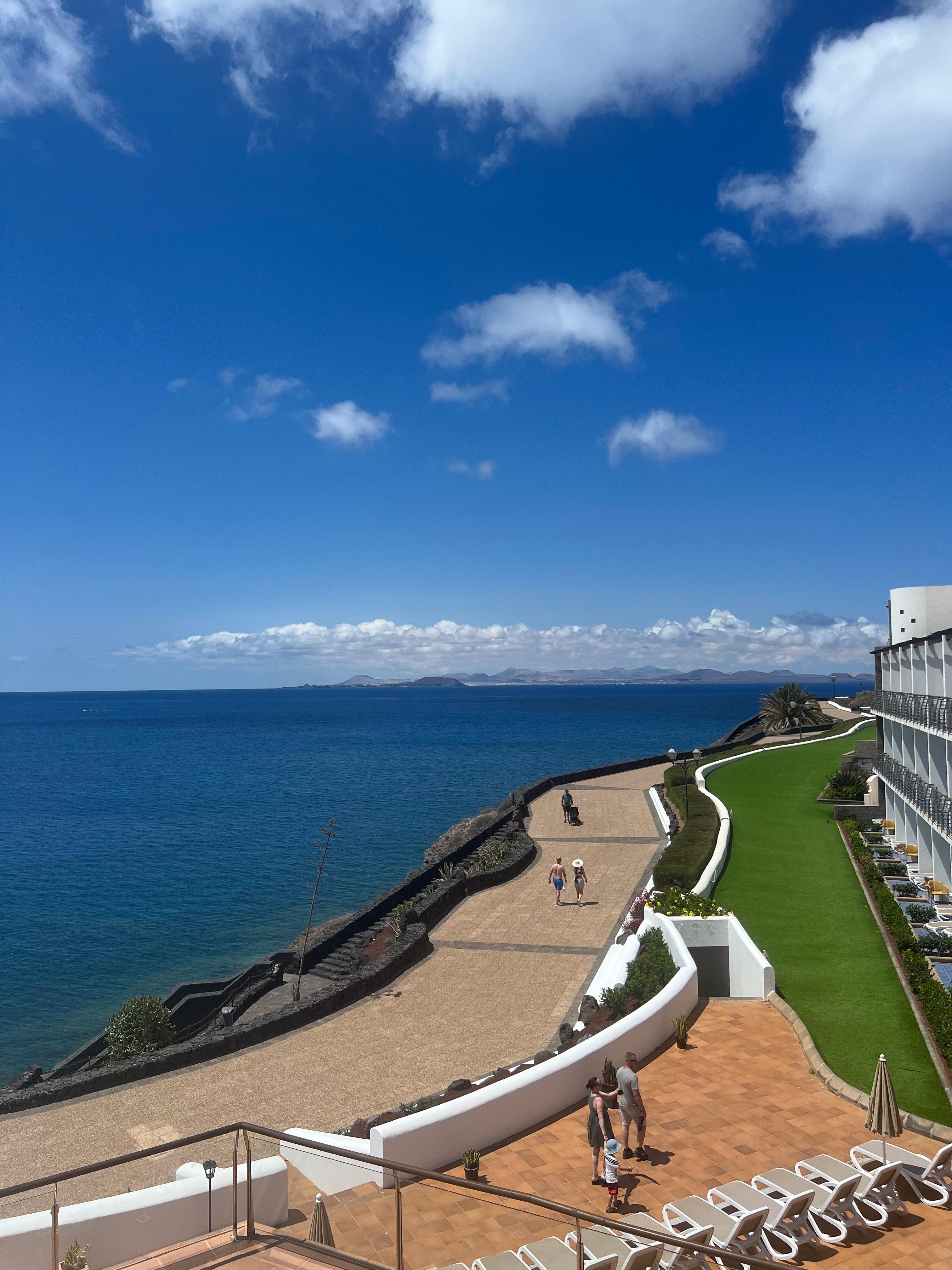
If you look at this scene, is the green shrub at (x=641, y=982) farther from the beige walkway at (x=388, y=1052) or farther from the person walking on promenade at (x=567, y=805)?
the person walking on promenade at (x=567, y=805)

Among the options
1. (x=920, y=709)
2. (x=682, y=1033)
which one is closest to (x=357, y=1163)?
(x=682, y=1033)

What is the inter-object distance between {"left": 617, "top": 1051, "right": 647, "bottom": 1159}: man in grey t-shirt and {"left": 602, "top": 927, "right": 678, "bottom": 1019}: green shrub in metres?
4.61

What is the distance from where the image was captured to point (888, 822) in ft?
100

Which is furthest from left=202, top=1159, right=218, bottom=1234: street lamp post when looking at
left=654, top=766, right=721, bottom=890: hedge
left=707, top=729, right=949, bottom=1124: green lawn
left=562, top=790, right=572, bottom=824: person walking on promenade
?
left=562, top=790, right=572, bottom=824: person walking on promenade

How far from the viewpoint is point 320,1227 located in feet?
24.7

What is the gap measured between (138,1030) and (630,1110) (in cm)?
1509

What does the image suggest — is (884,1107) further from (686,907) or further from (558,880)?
(558,880)

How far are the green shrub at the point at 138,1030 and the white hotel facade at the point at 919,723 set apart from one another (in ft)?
67.6

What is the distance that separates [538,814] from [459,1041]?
2052cm

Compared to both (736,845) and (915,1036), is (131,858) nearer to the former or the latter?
(736,845)

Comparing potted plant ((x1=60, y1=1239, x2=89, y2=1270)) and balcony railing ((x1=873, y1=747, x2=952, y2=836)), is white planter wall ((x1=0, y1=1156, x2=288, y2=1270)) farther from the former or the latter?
balcony railing ((x1=873, y1=747, x2=952, y2=836))

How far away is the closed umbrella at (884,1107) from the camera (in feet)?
34.5

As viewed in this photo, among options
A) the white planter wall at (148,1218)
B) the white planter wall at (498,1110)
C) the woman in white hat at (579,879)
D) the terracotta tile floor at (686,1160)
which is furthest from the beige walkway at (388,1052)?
the white planter wall at (148,1218)

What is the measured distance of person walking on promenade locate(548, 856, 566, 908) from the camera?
2517 cm
